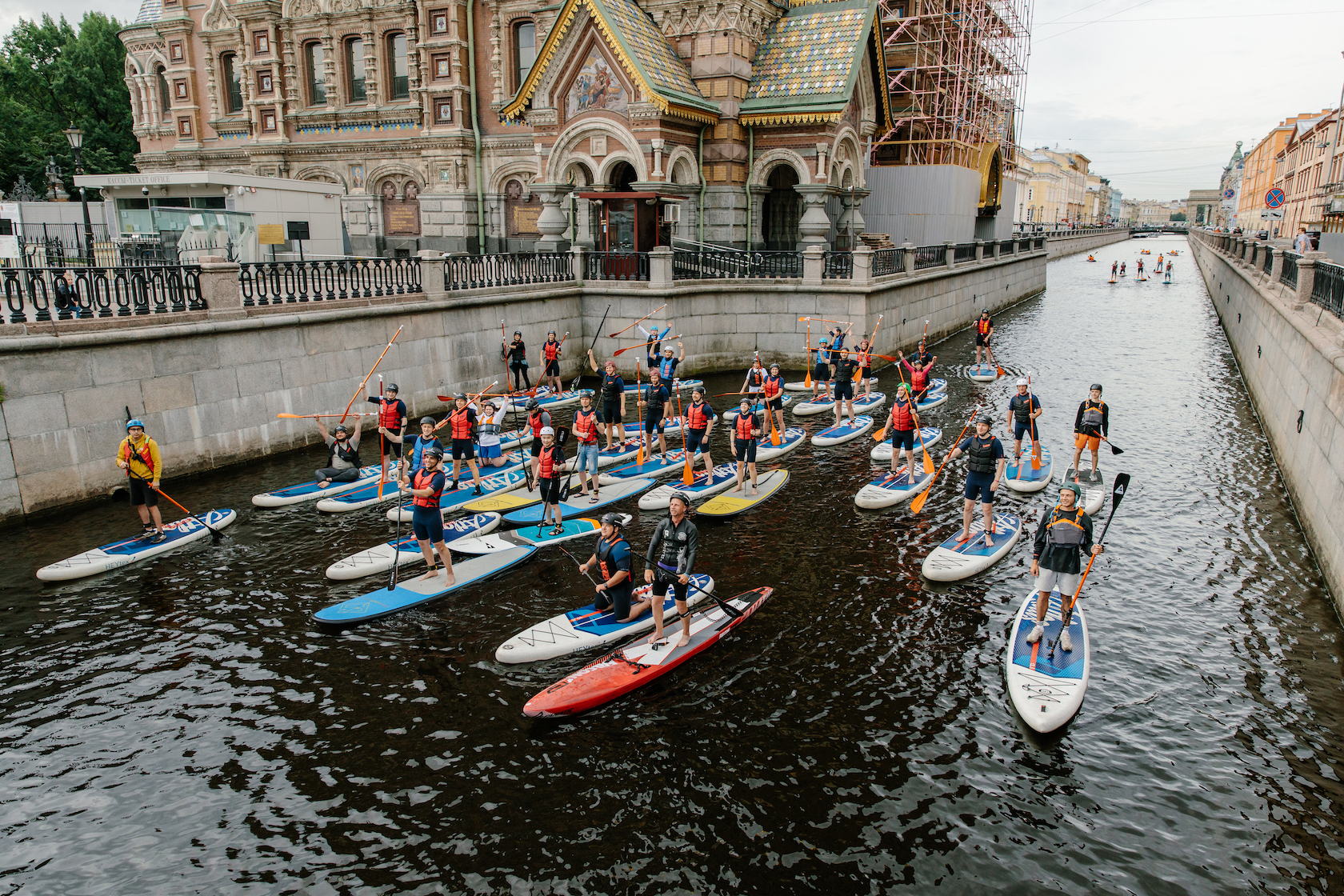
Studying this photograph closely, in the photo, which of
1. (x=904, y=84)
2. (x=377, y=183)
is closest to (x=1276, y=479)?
(x=904, y=84)

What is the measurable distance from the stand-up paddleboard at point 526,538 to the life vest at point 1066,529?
20.2ft

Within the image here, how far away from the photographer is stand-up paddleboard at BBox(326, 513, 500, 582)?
479 inches

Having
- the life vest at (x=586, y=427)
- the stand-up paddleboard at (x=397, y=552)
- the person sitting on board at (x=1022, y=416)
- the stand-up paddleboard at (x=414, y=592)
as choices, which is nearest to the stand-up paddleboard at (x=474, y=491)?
the stand-up paddleboard at (x=397, y=552)

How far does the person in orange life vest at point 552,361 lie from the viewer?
24.0 m

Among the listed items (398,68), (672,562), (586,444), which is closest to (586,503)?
(586,444)

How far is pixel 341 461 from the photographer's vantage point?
54.0 ft

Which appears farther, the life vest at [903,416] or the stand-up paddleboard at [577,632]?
the life vest at [903,416]

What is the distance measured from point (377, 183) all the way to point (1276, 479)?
36.3m

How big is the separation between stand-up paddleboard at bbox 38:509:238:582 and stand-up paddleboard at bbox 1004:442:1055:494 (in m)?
14.5

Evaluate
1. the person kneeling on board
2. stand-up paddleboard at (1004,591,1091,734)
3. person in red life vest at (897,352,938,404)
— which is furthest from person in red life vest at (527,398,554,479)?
stand-up paddleboard at (1004,591,1091,734)

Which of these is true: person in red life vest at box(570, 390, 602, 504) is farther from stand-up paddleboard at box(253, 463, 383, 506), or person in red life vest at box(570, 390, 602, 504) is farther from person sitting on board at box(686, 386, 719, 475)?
stand-up paddleboard at box(253, 463, 383, 506)

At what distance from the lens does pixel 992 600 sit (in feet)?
38.1

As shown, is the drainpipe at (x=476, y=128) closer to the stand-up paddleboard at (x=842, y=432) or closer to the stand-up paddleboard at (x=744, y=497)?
the stand-up paddleboard at (x=842, y=432)

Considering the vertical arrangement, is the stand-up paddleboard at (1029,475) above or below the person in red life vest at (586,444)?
below
